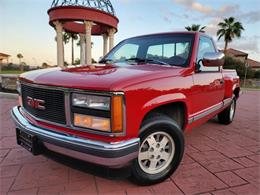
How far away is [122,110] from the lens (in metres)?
1.86

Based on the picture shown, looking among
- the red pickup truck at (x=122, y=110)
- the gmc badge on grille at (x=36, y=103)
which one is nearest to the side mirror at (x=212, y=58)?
the red pickup truck at (x=122, y=110)

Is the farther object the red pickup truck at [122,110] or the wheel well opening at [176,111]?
the wheel well opening at [176,111]

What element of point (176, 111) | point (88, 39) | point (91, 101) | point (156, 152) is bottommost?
point (156, 152)

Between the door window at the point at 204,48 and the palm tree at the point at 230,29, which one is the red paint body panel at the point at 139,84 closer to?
the door window at the point at 204,48

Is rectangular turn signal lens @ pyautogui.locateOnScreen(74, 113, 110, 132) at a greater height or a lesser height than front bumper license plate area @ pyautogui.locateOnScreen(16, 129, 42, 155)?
greater

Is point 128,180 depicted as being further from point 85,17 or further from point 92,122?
point 85,17

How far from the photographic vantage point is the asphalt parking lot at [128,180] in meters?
2.28

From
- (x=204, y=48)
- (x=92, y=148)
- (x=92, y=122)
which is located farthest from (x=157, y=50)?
(x=92, y=148)

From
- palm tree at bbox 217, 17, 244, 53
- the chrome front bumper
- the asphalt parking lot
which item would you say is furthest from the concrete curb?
palm tree at bbox 217, 17, 244, 53

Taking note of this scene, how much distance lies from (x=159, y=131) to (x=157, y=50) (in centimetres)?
148

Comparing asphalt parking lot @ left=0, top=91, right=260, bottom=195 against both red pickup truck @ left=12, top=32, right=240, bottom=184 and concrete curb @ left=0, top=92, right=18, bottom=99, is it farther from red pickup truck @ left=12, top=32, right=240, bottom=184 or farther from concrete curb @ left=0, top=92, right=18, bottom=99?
concrete curb @ left=0, top=92, right=18, bottom=99

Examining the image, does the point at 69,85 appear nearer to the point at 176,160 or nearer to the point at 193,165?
the point at 176,160

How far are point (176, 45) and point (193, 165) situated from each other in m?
1.74

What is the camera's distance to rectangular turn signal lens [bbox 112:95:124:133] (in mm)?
1819
